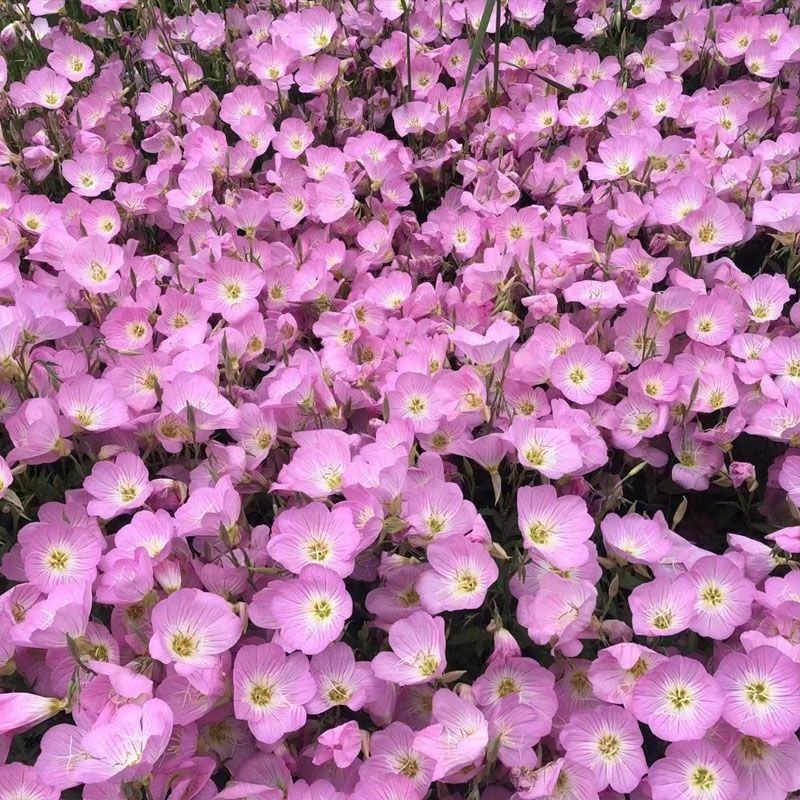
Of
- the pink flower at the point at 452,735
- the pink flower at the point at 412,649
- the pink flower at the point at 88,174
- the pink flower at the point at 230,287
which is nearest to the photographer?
the pink flower at the point at 452,735

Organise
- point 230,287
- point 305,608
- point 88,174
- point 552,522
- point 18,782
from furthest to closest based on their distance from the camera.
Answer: point 88,174, point 230,287, point 552,522, point 305,608, point 18,782

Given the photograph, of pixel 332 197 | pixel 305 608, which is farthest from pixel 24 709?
pixel 332 197

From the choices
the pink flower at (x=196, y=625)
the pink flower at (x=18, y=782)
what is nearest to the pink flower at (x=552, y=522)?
the pink flower at (x=196, y=625)

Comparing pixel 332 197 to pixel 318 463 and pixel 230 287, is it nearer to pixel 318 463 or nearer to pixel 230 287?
pixel 230 287

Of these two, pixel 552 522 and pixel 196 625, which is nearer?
pixel 196 625

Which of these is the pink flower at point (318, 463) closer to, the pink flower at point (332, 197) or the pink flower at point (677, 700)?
the pink flower at point (677, 700)

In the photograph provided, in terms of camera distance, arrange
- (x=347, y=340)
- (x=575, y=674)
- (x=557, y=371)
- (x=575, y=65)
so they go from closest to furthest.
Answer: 1. (x=575, y=674)
2. (x=557, y=371)
3. (x=347, y=340)
4. (x=575, y=65)

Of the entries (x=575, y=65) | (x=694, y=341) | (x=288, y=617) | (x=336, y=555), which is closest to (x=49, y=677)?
(x=288, y=617)

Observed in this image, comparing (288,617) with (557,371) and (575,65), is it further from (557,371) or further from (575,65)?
(575,65)
